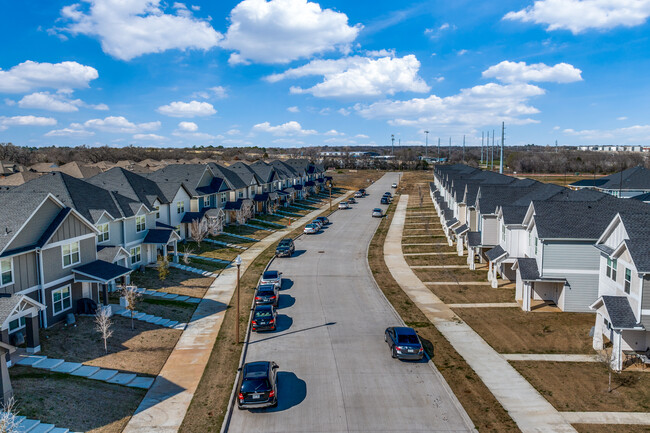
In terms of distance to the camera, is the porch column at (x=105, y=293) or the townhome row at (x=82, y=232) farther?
the porch column at (x=105, y=293)

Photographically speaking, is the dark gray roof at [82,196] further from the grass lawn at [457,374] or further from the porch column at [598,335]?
the porch column at [598,335]

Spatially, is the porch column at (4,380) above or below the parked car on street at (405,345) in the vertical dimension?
above

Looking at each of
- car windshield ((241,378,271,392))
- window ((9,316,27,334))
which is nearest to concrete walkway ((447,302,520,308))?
car windshield ((241,378,271,392))

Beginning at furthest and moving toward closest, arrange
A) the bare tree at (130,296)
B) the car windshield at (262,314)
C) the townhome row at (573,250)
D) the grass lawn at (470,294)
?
the grass lawn at (470,294) → the bare tree at (130,296) → the car windshield at (262,314) → the townhome row at (573,250)

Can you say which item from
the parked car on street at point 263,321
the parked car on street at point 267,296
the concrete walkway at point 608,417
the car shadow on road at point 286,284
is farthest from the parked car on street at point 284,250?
the concrete walkway at point 608,417

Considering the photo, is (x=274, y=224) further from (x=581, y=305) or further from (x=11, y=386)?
(x=11, y=386)

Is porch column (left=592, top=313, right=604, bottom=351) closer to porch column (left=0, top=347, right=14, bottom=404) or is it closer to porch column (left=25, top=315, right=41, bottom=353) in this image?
porch column (left=0, top=347, right=14, bottom=404)

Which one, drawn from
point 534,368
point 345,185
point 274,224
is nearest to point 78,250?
point 534,368

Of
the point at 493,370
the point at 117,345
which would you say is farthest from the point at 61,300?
the point at 493,370
